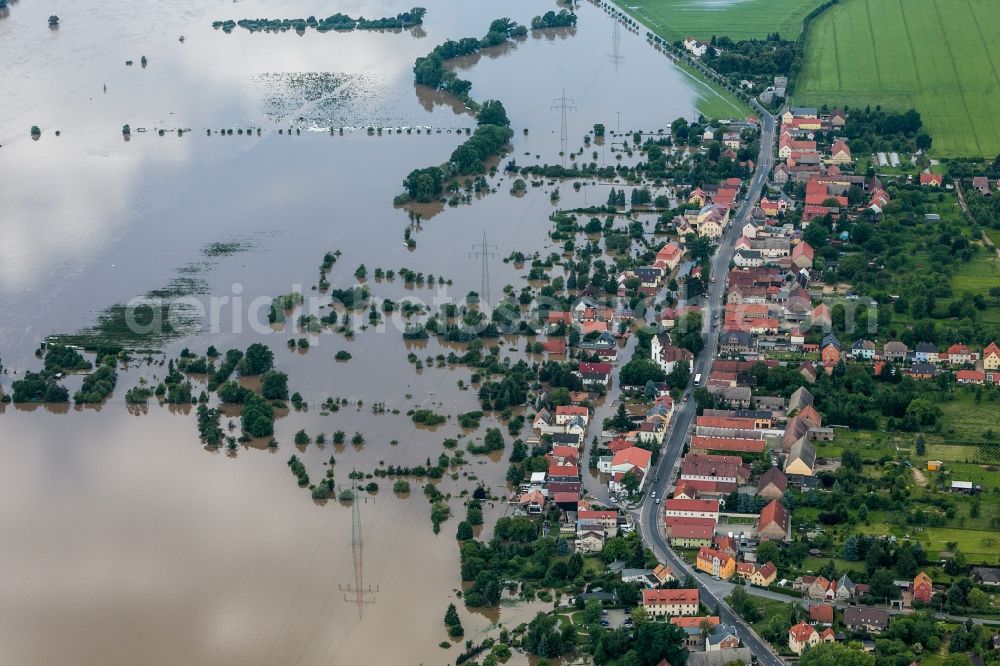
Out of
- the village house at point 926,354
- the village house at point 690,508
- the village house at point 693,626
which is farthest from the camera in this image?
the village house at point 926,354

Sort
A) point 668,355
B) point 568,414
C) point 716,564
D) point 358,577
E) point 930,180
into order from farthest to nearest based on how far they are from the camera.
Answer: point 930,180
point 668,355
point 568,414
point 358,577
point 716,564

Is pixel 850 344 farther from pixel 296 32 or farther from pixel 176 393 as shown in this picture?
pixel 296 32

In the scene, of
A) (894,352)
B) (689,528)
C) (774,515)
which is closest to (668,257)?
(894,352)

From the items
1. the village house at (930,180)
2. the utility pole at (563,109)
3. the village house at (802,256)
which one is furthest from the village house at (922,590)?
the utility pole at (563,109)

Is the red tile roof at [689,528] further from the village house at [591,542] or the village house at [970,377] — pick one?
the village house at [970,377]

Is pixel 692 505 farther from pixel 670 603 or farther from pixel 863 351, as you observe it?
pixel 863 351

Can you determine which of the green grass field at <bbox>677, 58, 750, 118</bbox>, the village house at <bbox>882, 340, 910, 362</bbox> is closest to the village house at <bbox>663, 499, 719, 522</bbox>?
the village house at <bbox>882, 340, 910, 362</bbox>
